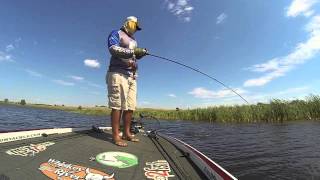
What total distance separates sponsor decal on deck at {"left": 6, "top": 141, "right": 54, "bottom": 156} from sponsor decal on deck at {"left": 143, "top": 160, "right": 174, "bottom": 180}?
5.01 ft

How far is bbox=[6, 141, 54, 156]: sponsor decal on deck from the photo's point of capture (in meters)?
3.80

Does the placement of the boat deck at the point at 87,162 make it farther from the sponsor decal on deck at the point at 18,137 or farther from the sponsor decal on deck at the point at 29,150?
the sponsor decal on deck at the point at 18,137

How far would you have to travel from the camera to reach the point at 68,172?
131 inches

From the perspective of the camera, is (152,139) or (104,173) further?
(152,139)

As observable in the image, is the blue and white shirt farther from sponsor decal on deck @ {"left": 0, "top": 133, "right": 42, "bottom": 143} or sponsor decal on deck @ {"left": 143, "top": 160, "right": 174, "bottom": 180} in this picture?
sponsor decal on deck @ {"left": 143, "top": 160, "right": 174, "bottom": 180}

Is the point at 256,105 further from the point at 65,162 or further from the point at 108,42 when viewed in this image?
the point at 65,162

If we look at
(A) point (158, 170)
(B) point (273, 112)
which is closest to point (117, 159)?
(A) point (158, 170)

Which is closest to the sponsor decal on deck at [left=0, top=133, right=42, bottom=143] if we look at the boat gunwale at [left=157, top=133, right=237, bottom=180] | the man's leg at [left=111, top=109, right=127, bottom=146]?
the man's leg at [left=111, top=109, right=127, bottom=146]

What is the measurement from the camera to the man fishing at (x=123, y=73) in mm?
5168

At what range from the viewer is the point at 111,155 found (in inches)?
161

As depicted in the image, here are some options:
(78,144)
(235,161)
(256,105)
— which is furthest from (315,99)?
(78,144)

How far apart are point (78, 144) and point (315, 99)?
24.0 meters

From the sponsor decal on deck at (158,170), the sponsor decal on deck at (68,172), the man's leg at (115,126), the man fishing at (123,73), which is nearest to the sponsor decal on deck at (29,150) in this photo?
the sponsor decal on deck at (68,172)

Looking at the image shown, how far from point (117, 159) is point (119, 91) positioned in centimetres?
166
